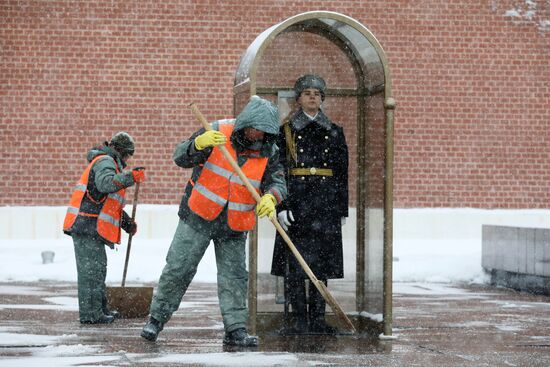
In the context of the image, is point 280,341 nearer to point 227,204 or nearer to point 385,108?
point 227,204

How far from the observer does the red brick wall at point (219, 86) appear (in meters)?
17.2

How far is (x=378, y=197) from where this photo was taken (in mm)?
8984

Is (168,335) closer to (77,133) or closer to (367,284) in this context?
(367,284)

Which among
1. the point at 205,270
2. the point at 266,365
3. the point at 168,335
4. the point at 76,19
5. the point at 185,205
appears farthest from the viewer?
the point at 76,19

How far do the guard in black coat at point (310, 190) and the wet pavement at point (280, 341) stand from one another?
434 millimetres

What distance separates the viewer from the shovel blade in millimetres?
10375

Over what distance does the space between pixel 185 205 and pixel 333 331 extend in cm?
152

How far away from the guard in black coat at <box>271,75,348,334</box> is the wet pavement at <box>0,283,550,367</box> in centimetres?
43

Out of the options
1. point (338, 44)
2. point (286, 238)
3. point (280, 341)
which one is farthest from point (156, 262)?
point (286, 238)

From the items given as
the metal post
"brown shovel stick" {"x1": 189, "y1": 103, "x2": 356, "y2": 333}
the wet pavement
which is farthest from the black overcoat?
the wet pavement

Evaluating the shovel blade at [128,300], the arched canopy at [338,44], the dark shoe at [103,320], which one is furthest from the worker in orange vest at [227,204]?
the shovel blade at [128,300]

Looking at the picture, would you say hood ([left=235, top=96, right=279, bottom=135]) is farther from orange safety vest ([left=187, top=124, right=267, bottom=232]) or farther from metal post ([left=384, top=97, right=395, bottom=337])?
metal post ([left=384, top=97, right=395, bottom=337])

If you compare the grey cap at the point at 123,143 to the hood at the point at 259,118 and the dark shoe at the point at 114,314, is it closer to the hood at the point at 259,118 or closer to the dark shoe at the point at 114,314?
the dark shoe at the point at 114,314

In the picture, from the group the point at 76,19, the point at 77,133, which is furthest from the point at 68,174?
the point at 76,19
